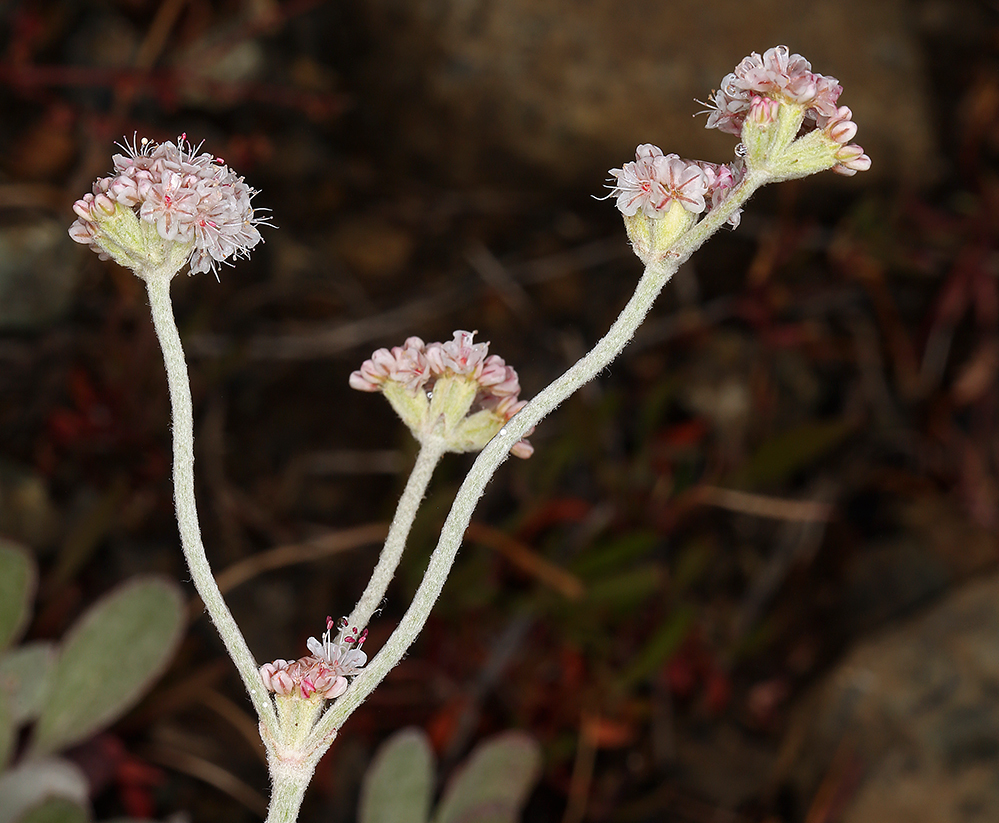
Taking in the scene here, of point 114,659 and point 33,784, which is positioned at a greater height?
point 114,659

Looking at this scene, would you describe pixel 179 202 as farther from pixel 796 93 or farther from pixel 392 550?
pixel 796 93

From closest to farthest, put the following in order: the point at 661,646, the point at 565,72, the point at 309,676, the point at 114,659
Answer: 1. the point at 309,676
2. the point at 114,659
3. the point at 661,646
4. the point at 565,72

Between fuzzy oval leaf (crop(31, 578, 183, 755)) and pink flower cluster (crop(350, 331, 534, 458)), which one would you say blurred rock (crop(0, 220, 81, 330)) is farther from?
pink flower cluster (crop(350, 331, 534, 458))

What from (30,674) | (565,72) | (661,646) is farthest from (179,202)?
(565,72)

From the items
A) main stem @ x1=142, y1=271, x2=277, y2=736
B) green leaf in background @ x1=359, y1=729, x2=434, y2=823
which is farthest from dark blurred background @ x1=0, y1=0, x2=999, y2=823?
main stem @ x1=142, y1=271, x2=277, y2=736

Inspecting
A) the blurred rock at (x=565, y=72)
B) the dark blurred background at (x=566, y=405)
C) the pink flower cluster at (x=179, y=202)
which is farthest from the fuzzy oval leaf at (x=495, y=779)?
the blurred rock at (x=565, y=72)

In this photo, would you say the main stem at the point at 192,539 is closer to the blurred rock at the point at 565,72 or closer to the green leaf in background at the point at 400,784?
the green leaf in background at the point at 400,784

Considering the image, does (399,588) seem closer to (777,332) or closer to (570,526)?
(570,526)
